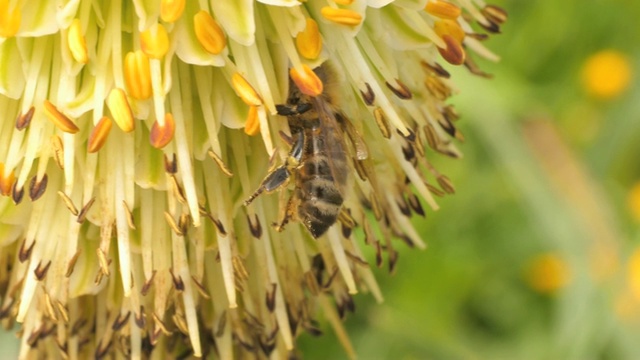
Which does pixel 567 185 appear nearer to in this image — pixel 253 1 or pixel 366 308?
pixel 366 308

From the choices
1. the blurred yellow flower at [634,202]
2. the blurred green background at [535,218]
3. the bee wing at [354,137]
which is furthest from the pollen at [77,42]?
the blurred yellow flower at [634,202]

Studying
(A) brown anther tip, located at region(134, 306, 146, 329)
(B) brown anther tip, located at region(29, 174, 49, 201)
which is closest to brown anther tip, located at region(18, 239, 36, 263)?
(B) brown anther tip, located at region(29, 174, 49, 201)

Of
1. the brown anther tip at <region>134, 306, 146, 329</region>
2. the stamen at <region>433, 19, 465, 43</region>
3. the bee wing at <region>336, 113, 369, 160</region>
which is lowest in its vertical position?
the brown anther tip at <region>134, 306, 146, 329</region>

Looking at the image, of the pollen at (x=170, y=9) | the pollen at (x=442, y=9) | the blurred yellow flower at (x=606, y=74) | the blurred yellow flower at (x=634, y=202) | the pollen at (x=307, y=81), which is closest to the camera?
the pollen at (x=170, y=9)

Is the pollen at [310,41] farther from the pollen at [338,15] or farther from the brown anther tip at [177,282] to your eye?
the brown anther tip at [177,282]

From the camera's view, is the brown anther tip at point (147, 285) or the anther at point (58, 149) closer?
the anther at point (58, 149)

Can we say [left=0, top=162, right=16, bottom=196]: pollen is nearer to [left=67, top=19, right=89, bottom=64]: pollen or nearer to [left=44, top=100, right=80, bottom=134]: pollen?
[left=44, top=100, right=80, bottom=134]: pollen

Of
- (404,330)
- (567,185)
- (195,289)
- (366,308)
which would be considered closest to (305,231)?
→ (195,289)
